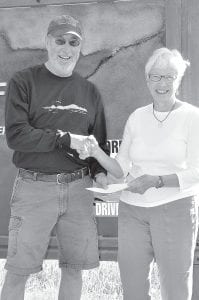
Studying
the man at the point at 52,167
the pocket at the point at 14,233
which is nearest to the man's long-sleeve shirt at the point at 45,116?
the man at the point at 52,167

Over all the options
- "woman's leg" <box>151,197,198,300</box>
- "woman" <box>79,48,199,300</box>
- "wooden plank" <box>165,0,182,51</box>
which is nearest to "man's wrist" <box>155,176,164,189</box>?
"woman" <box>79,48,199,300</box>

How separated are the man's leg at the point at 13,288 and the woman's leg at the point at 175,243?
2.40ft

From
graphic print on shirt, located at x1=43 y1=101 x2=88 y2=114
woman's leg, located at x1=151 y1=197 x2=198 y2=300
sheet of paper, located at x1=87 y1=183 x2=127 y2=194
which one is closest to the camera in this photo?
woman's leg, located at x1=151 y1=197 x2=198 y2=300

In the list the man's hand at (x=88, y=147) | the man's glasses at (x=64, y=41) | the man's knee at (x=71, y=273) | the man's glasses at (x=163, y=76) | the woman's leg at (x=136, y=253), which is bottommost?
the man's knee at (x=71, y=273)

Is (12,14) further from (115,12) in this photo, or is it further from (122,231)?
(122,231)

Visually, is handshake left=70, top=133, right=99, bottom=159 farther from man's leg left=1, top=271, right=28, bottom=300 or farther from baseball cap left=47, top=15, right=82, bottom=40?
man's leg left=1, top=271, right=28, bottom=300

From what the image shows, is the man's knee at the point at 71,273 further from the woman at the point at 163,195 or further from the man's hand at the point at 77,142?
the man's hand at the point at 77,142

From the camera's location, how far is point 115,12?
Result: 3123 mm

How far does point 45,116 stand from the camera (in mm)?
2598

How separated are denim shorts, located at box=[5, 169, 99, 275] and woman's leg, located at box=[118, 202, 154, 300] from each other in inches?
11.6

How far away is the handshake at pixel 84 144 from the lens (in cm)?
249

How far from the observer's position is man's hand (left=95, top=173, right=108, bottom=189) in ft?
8.78

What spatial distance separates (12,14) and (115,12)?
2.24 feet

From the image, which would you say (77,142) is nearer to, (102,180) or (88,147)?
(88,147)
